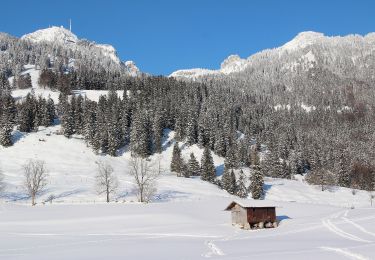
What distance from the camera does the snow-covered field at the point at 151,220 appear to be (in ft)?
116

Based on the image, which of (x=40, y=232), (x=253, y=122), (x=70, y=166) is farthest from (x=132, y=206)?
(x=253, y=122)

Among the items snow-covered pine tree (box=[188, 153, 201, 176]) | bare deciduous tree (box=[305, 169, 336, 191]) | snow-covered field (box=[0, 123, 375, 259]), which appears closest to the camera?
snow-covered field (box=[0, 123, 375, 259])

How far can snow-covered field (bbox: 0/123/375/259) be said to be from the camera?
35312mm

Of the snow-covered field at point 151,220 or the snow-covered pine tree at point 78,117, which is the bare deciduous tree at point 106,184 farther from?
the snow-covered pine tree at point 78,117

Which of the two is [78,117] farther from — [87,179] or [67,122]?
[87,179]

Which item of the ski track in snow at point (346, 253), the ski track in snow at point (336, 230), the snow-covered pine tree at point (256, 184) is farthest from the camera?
the snow-covered pine tree at point (256, 184)

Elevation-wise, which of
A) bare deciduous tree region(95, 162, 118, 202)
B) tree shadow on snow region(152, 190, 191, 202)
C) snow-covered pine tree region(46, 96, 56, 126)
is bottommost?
tree shadow on snow region(152, 190, 191, 202)

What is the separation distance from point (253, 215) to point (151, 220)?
14396 millimetres

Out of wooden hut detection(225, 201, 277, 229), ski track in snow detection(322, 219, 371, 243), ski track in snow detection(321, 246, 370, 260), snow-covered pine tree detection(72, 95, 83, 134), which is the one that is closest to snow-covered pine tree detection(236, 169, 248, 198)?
wooden hut detection(225, 201, 277, 229)

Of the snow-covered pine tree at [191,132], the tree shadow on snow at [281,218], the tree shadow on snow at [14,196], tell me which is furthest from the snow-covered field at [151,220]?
the snow-covered pine tree at [191,132]

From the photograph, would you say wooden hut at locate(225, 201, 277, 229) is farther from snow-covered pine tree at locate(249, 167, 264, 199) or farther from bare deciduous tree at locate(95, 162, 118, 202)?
snow-covered pine tree at locate(249, 167, 264, 199)

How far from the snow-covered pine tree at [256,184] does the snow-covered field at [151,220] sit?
14.1ft

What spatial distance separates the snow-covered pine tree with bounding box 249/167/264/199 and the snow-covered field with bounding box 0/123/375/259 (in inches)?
169

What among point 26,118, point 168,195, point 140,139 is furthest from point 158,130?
point 168,195
